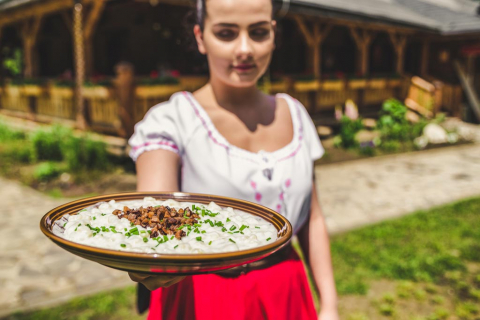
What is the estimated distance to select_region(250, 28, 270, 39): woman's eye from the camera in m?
1.51

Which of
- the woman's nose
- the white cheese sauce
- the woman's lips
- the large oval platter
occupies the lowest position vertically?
the white cheese sauce

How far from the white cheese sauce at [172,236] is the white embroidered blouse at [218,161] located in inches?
7.9

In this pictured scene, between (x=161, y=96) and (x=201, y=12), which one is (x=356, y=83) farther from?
(x=201, y=12)

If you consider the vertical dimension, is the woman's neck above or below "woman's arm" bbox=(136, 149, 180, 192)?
above

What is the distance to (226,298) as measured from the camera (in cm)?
146

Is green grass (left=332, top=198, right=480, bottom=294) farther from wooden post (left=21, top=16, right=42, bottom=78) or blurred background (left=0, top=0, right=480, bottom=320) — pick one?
wooden post (left=21, top=16, right=42, bottom=78)

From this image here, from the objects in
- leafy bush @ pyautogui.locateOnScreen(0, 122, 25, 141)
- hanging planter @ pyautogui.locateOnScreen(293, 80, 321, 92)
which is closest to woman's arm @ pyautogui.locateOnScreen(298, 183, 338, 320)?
hanging planter @ pyautogui.locateOnScreen(293, 80, 321, 92)

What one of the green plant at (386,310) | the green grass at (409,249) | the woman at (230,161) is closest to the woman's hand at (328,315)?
the woman at (230,161)

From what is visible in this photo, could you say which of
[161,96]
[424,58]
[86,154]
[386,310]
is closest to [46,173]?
[86,154]

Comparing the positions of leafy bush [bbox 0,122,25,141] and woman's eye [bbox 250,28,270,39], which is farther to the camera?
leafy bush [bbox 0,122,25,141]

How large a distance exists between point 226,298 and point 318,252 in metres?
0.47

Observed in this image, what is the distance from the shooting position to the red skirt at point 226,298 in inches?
57.6

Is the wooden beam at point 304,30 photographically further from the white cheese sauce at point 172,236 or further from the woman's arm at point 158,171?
the white cheese sauce at point 172,236

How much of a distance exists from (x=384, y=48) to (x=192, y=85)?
38.3 feet
